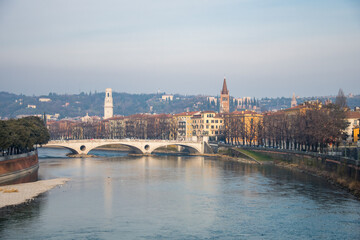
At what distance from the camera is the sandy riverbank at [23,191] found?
43.7m

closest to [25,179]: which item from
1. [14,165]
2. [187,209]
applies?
[14,165]

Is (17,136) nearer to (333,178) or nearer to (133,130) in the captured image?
(333,178)

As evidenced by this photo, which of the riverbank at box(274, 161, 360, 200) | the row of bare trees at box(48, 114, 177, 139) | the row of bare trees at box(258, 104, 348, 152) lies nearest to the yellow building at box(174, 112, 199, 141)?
the row of bare trees at box(48, 114, 177, 139)

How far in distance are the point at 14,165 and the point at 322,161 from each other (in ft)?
115

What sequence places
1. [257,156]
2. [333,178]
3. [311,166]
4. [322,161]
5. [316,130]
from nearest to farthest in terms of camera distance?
[333,178] < [322,161] < [311,166] < [316,130] < [257,156]

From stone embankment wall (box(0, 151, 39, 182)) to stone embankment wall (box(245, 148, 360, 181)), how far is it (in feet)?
113

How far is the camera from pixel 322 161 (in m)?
62.3

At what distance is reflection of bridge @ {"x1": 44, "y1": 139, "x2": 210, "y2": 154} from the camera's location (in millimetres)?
94625

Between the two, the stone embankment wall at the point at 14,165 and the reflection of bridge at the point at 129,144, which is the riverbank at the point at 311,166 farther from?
the stone embankment wall at the point at 14,165

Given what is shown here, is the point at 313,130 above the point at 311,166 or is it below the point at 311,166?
above

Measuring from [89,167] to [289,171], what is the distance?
89.8 ft

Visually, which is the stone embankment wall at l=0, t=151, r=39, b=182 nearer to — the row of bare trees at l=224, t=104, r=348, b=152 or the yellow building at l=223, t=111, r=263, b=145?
the row of bare trees at l=224, t=104, r=348, b=152

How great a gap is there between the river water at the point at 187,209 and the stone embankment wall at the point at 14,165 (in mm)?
2821

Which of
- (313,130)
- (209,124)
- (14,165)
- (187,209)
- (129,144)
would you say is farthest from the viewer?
(209,124)
